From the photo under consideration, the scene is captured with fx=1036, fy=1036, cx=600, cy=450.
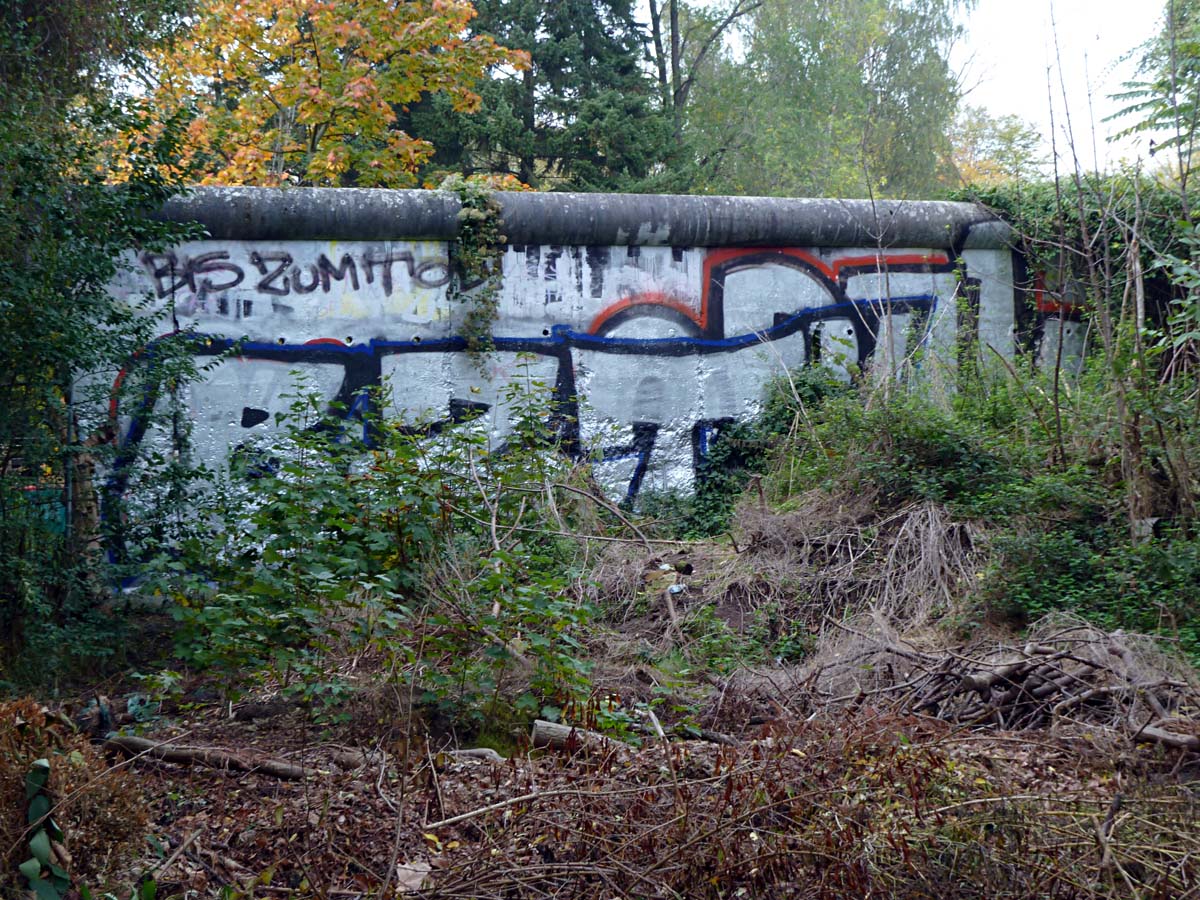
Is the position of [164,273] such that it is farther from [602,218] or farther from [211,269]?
[602,218]

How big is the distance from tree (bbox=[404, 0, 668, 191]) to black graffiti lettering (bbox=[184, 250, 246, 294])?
11.3 meters

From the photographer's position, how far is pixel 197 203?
301 inches

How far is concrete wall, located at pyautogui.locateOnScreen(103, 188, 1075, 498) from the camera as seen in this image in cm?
791

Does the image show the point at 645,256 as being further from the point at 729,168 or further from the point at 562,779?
the point at 729,168

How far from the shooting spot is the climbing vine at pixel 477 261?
8.27 metres

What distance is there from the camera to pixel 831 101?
84.2 ft

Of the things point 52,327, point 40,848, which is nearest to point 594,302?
point 52,327

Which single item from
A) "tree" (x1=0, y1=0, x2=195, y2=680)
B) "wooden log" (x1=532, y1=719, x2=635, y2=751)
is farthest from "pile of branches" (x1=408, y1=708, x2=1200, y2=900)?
"tree" (x1=0, y1=0, x2=195, y2=680)

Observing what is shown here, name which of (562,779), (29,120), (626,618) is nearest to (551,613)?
(562,779)

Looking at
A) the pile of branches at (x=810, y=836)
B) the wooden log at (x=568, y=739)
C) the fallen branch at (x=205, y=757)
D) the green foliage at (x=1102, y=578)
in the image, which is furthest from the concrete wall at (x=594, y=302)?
the pile of branches at (x=810, y=836)

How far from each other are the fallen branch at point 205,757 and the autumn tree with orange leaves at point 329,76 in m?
11.4

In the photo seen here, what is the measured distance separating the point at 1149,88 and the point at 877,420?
3020 mm

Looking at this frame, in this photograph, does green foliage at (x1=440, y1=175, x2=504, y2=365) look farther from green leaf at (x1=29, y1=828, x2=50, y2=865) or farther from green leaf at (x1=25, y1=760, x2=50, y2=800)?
green leaf at (x1=29, y1=828, x2=50, y2=865)

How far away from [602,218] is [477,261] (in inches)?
44.3
